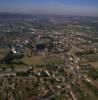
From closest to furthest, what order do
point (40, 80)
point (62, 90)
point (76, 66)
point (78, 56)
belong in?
Result: 1. point (62, 90)
2. point (40, 80)
3. point (76, 66)
4. point (78, 56)

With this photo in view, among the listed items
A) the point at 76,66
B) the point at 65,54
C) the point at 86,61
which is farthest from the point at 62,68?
the point at 65,54

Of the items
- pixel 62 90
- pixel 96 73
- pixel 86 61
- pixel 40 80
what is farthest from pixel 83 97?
pixel 86 61

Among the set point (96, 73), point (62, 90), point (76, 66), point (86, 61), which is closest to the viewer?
point (62, 90)

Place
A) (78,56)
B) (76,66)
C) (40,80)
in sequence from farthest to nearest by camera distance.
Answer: (78,56) < (76,66) < (40,80)

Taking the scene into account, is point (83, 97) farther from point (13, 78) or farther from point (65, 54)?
point (65, 54)

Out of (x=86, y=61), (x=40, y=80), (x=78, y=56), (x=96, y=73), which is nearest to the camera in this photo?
(x=40, y=80)

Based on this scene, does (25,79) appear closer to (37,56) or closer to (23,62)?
(23,62)

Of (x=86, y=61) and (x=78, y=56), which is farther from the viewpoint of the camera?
(x=78, y=56)

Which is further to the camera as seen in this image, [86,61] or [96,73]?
[86,61]

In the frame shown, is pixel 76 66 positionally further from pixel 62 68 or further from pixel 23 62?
pixel 23 62
